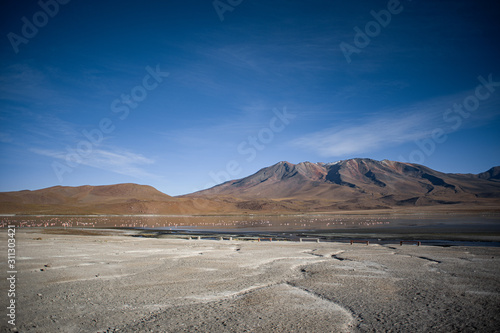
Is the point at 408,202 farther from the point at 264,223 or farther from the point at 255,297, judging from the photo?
the point at 255,297

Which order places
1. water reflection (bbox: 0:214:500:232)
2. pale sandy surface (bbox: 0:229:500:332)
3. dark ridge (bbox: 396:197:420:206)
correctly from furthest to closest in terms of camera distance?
1. dark ridge (bbox: 396:197:420:206)
2. water reflection (bbox: 0:214:500:232)
3. pale sandy surface (bbox: 0:229:500:332)

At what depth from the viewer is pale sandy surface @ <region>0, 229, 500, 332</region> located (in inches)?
221

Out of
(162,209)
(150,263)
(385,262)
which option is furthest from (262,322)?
(162,209)

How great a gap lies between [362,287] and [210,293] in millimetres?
4331

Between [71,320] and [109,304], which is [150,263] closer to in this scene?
[109,304]

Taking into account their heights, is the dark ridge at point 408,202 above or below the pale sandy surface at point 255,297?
below

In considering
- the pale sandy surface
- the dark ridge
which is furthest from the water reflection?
the dark ridge

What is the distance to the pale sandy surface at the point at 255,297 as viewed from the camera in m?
5.60

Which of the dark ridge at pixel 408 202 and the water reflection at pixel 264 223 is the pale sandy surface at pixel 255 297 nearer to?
the water reflection at pixel 264 223

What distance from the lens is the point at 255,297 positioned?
743 cm

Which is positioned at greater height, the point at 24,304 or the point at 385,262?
the point at 24,304

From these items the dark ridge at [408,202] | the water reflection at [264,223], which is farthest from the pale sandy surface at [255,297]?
the dark ridge at [408,202]

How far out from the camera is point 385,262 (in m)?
12.9

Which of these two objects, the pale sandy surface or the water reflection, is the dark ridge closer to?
the water reflection
